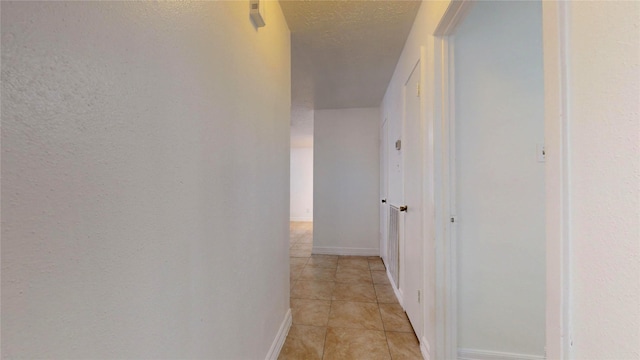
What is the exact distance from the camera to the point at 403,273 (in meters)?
2.16

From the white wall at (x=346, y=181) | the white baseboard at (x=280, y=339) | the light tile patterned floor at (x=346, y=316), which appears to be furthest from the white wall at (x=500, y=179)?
the white wall at (x=346, y=181)

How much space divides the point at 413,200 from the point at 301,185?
5.69 meters

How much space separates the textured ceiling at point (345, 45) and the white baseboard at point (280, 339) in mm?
2144

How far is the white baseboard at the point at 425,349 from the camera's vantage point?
4.86 ft

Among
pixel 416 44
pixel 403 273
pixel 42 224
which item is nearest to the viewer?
pixel 42 224

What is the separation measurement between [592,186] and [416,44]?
5.09 feet

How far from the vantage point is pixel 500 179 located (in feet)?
4.84

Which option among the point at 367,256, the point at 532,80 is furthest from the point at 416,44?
the point at 367,256

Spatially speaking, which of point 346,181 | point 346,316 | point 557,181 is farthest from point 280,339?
point 346,181

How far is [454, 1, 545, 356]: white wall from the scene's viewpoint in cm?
145

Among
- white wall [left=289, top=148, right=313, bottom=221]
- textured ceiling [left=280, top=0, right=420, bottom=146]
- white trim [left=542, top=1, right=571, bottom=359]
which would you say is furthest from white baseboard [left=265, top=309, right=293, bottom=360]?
white wall [left=289, top=148, right=313, bottom=221]

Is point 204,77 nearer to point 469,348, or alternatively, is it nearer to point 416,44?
point 416,44

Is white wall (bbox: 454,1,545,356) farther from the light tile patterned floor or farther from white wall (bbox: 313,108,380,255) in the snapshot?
white wall (bbox: 313,108,380,255)

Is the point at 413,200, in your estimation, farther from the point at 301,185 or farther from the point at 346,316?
the point at 301,185
